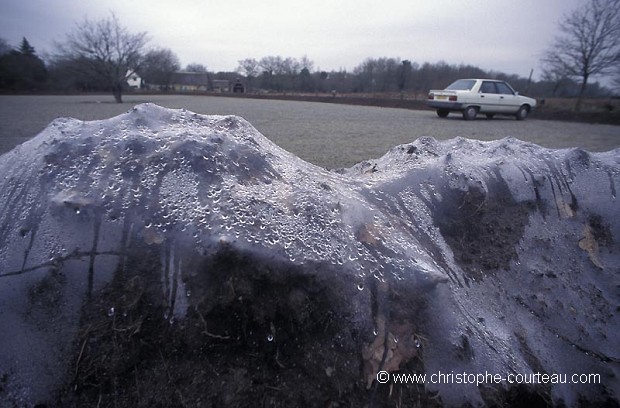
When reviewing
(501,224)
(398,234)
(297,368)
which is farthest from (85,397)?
(501,224)

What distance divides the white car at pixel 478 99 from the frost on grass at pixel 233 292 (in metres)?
12.8

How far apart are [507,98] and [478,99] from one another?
1660 millimetres

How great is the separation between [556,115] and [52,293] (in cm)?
2010

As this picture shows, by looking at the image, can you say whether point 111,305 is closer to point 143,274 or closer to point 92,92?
point 143,274

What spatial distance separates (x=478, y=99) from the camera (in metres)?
13.1

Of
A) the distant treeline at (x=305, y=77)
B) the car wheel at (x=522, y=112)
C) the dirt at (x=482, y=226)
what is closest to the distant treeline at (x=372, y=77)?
the distant treeline at (x=305, y=77)

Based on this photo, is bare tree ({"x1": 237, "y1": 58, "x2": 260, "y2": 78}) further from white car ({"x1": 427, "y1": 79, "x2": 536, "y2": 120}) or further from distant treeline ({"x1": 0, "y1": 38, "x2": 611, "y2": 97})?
white car ({"x1": 427, "y1": 79, "x2": 536, "y2": 120})

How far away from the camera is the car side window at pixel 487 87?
1313 cm

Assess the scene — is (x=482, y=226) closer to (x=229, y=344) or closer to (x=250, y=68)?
(x=229, y=344)

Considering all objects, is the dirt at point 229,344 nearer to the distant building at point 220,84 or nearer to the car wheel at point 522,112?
the car wheel at point 522,112

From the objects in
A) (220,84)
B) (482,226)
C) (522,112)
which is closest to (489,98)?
(522,112)

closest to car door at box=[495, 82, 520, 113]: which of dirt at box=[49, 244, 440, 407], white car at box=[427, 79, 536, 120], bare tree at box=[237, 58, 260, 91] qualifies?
white car at box=[427, 79, 536, 120]

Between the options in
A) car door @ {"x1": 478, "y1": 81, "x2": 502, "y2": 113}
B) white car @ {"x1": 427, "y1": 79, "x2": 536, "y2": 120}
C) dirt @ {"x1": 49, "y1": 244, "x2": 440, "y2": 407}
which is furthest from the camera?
car door @ {"x1": 478, "y1": 81, "x2": 502, "y2": 113}

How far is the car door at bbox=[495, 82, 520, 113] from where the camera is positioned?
1368cm
